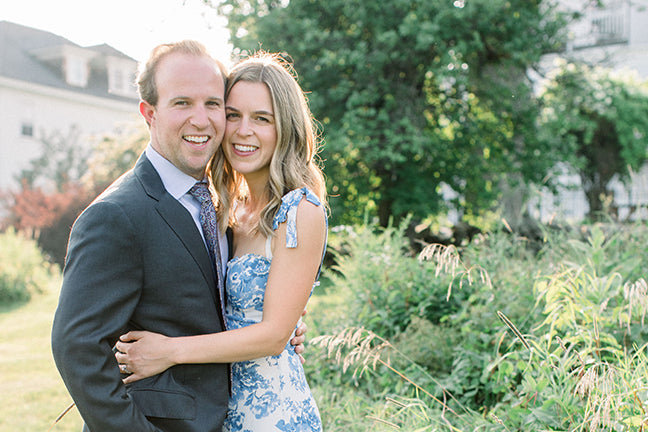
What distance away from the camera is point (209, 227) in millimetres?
2297

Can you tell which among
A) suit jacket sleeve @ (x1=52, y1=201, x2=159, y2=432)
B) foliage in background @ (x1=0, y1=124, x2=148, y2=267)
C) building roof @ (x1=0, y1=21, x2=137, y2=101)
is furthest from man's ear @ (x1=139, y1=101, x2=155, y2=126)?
building roof @ (x1=0, y1=21, x2=137, y2=101)

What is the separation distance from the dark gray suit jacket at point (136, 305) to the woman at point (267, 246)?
116 mm

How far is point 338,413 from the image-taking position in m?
4.12

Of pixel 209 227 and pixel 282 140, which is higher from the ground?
pixel 282 140

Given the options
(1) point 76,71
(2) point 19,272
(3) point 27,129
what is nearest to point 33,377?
(2) point 19,272

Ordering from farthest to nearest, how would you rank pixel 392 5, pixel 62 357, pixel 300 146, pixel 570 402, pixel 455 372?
pixel 392 5 < pixel 455 372 < pixel 570 402 < pixel 300 146 < pixel 62 357

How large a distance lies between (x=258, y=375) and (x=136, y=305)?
0.70m

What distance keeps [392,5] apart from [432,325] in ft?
28.0

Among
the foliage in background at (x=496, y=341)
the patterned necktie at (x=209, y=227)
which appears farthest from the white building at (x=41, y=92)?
the patterned necktie at (x=209, y=227)

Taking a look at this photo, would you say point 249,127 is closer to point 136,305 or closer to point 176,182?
point 176,182

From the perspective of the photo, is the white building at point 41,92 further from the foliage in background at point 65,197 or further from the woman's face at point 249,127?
the woman's face at point 249,127

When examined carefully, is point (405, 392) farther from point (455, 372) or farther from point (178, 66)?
point (178, 66)

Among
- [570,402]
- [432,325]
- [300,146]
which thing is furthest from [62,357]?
[432,325]

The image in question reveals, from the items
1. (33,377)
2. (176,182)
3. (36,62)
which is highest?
(36,62)
